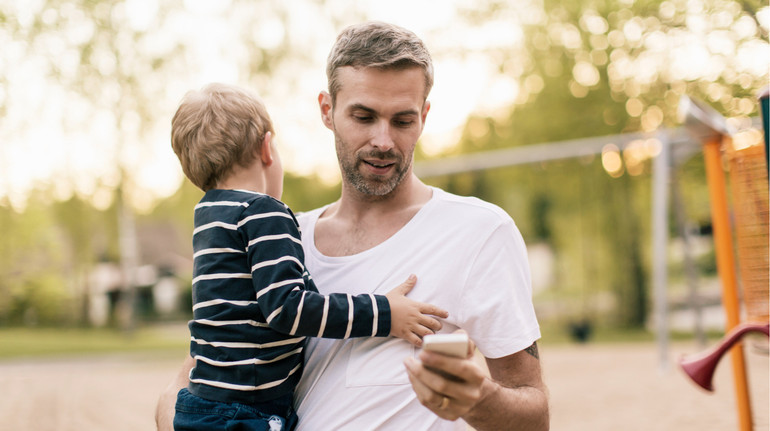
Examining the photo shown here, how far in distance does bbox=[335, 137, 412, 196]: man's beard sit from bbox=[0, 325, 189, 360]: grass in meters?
16.0

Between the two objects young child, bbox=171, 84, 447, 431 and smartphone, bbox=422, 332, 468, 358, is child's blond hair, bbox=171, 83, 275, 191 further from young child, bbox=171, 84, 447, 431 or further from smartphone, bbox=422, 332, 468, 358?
smartphone, bbox=422, 332, 468, 358

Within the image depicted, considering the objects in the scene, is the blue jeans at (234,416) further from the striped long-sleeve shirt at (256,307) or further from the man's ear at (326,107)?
the man's ear at (326,107)

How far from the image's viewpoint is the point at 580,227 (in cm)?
2059

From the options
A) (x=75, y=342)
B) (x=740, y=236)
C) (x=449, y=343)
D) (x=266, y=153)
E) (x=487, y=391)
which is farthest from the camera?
(x=75, y=342)

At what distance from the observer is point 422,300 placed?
1.67 m

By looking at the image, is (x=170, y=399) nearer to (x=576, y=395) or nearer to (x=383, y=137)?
(x=383, y=137)

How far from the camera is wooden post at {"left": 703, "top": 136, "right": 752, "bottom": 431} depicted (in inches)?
112

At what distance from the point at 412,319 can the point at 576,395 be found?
6.84 meters

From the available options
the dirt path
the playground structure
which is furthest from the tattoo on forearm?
the dirt path

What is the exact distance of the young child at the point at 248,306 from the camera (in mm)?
1625

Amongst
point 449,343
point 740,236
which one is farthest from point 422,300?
point 740,236

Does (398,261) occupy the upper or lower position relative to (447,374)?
upper

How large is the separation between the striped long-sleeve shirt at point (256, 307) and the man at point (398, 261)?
0.33 feet

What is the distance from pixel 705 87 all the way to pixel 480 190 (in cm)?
733
